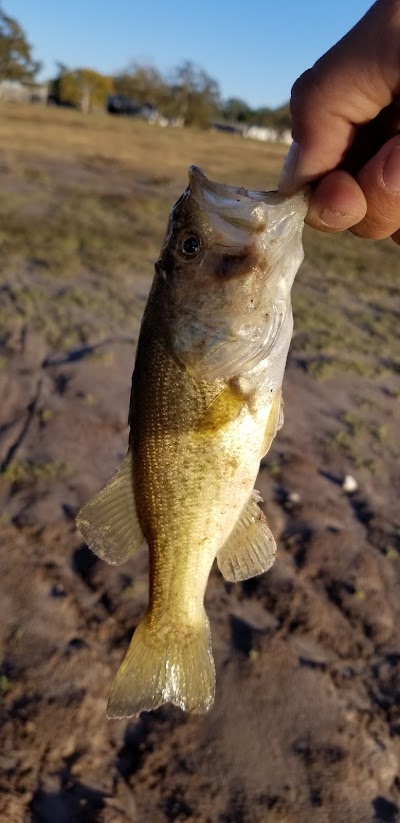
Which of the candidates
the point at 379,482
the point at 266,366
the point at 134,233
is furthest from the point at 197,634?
the point at 134,233

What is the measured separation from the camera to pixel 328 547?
5.56 meters

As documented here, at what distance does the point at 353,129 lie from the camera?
2.52 m

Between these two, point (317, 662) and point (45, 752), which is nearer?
point (45, 752)

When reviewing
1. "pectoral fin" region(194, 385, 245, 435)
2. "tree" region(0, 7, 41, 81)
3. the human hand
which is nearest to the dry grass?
the human hand

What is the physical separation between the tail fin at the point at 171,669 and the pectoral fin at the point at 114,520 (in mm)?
330

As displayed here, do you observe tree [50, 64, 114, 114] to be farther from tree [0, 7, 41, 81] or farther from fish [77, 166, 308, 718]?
fish [77, 166, 308, 718]

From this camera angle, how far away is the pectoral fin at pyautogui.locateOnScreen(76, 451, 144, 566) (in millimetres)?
2359

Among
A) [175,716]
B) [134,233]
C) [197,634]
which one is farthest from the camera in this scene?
[134,233]

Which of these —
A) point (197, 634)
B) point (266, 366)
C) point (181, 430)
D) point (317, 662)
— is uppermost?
point (266, 366)

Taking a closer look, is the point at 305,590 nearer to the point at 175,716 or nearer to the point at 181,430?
the point at 175,716

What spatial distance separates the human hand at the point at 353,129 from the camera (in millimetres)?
2271

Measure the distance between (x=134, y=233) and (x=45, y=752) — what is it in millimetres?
13322

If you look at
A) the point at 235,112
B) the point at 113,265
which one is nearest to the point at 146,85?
the point at 235,112

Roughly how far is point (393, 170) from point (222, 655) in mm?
3356
